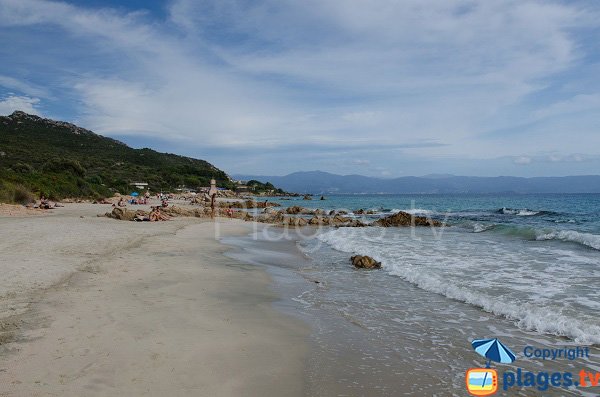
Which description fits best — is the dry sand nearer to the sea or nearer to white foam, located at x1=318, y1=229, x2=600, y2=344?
the sea

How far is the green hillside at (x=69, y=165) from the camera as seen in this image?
1305 inches

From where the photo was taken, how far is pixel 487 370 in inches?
182

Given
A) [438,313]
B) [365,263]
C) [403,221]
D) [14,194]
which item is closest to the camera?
[438,313]

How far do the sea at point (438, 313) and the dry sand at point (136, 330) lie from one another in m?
0.63

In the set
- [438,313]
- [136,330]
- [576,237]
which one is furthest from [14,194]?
[576,237]

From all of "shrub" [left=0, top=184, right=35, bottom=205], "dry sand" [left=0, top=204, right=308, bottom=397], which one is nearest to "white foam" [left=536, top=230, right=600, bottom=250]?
"dry sand" [left=0, top=204, right=308, bottom=397]

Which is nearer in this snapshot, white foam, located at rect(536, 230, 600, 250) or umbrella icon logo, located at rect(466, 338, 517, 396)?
umbrella icon logo, located at rect(466, 338, 517, 396)

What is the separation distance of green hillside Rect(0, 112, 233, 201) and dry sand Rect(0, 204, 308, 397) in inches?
804

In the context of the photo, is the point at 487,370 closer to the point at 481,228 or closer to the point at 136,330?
the point at 136,330

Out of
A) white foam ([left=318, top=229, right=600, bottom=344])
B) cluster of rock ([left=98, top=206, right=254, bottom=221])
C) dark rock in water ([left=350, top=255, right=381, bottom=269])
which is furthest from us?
cluster of rock ([left=98, top=206, right=254, bottom=221])

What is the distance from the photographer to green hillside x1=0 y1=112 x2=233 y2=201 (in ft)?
109

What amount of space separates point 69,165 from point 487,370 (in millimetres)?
46979

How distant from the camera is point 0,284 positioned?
21.3ft

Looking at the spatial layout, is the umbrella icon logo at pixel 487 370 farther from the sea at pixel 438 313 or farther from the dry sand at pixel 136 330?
the dry sand at pixel 136 330
